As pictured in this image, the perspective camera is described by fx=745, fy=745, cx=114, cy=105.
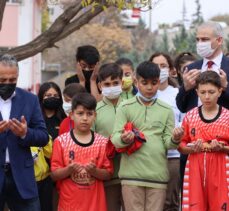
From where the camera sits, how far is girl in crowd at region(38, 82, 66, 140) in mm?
8009

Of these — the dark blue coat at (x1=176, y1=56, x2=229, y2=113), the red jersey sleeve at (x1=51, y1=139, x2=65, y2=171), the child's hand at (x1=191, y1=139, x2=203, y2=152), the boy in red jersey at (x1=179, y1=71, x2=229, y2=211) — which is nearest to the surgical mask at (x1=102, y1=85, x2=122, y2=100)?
the dark blue coat at (x1=176, y1=56, x2=229, y2=113)

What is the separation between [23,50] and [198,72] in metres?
3.97

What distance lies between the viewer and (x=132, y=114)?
23.8 ft

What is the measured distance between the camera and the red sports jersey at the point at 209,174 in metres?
6.76

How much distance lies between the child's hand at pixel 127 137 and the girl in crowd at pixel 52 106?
4.07ft

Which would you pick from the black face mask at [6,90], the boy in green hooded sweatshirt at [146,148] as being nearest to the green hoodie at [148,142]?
the boy in green hooded sweatshirt at [146,148]

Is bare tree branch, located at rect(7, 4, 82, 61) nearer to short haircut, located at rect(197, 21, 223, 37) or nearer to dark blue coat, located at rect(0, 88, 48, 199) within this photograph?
short haircut, located at rect(197, 21, 223, 37)

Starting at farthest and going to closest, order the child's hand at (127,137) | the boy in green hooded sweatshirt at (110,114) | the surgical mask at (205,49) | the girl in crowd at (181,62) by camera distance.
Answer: the girl in crowd at (181,62) < the boy in green hooded sweatshirt at (110,114) < the surgical mask at (205,49) < the child's hand at (127,137)

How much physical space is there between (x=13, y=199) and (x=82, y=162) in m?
0.79

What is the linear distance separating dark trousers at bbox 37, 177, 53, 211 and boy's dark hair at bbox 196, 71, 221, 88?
1.92m

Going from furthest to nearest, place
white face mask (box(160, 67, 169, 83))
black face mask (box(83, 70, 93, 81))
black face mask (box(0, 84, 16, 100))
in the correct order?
1. black face mask (box(83, 70, 93, 81))
2. white face mask (box(160, 67, 169, 83))
3. black face mask (box(0, 84, 16, 100))

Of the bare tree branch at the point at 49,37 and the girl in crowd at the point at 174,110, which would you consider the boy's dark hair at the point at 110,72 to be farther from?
the bare tree branch at the point at 49,37

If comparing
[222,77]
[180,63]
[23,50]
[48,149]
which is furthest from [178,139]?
[23,50]

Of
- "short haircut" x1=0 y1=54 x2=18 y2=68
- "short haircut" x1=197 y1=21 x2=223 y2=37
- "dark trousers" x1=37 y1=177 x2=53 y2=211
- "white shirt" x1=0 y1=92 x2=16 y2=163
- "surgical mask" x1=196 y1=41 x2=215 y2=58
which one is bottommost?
"dark trousers" x1=37 y1=177 x2=53 y2=211
